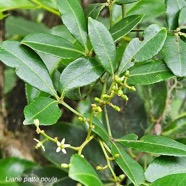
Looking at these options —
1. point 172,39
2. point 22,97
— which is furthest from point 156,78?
point 22,97

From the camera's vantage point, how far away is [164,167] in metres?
0.58

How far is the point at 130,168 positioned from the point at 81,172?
105mm

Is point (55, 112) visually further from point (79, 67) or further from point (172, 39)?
point (172, 39)

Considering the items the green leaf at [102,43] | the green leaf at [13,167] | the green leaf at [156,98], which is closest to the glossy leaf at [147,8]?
the green leaf at [156,98]

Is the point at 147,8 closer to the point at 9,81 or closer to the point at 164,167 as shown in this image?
the point at 164,167

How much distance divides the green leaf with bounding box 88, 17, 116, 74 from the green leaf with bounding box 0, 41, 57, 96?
0.27ft

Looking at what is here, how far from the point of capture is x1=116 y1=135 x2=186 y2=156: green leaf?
0.56 meters

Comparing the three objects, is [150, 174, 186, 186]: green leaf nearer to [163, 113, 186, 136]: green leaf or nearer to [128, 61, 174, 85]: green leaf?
[128, 61, 174, 85]: green leaf

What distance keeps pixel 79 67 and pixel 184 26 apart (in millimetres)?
166

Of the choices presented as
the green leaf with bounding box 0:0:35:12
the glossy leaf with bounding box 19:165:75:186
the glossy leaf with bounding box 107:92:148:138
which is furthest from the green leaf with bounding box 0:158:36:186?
the green leaf with bounding box 0:0:35:12

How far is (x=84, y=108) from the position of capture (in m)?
1.26

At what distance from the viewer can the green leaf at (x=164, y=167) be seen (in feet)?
1.91

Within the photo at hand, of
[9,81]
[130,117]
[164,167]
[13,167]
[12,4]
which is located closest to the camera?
[164,167]

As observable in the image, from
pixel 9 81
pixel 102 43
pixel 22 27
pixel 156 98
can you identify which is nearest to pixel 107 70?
pixel 102 43
